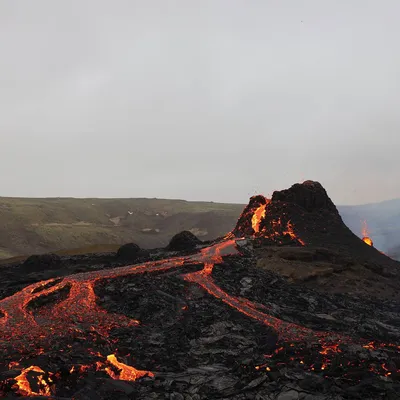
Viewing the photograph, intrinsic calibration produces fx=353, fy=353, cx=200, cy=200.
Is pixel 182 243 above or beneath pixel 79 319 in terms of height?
above

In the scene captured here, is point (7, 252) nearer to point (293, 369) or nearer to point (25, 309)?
point (25, 309)

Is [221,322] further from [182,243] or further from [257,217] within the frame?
[257,217]

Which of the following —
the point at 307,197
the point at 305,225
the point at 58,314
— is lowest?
the point at 58,314

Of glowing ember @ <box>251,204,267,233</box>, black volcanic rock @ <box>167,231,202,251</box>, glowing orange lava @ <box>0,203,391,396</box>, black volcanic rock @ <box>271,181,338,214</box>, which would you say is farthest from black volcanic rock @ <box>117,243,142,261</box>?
black volcanic rock @ <box>271,181,338,214</box>

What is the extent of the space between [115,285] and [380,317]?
1112 inches

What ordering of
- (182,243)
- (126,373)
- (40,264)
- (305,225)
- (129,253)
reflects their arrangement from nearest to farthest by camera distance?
(126,373) < (40,264) < (305,225) < (129,253) < (182,243)

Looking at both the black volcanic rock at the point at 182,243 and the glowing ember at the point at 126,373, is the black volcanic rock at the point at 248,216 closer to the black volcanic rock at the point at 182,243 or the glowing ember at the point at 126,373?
the black volcanic rock at the point at 182,243

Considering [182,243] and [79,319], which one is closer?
[79,319]

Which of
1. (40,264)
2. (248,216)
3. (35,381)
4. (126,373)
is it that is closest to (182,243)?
(248,216)

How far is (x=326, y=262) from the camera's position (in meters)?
49.8

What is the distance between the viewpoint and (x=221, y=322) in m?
29.8

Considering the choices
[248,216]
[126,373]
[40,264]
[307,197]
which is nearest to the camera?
[126,373]

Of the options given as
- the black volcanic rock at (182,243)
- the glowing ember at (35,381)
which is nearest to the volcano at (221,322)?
the glowing ember at (35,381)

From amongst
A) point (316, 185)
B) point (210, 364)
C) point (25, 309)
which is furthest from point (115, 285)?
point (316, 185)
